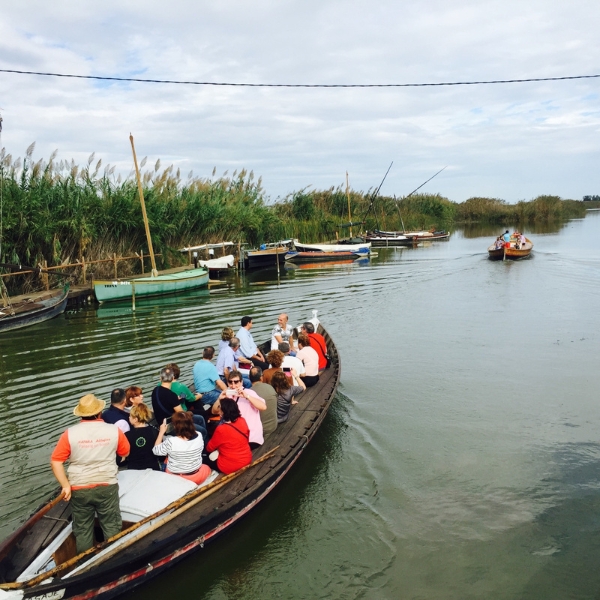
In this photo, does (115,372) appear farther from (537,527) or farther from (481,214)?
(481,214)

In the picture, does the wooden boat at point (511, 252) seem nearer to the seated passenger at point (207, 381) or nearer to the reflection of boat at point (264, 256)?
the reflection of boat at point (264, 256)

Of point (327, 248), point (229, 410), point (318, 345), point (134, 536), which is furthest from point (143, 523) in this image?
point (327, 248)

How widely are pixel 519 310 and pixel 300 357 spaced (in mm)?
13089

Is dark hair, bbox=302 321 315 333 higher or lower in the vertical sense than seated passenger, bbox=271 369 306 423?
higher

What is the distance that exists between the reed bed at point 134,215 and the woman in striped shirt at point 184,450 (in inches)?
Answer: 725

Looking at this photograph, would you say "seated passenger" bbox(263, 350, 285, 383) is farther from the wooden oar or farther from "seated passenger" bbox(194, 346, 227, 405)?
the wooden oar

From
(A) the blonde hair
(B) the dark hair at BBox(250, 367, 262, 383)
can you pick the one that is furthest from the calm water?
(A) the blonde hair

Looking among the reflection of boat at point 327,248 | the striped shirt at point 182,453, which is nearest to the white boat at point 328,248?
the reflection of boat at point 327,248

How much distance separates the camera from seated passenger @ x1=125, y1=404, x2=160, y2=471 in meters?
6.69

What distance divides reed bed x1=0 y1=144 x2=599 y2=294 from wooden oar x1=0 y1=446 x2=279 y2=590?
18644 millimetres

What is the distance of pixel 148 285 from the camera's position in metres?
25.2

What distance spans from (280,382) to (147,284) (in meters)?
17.8

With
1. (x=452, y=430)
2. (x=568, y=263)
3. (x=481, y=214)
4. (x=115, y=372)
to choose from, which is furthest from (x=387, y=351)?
(x=481, y=214)

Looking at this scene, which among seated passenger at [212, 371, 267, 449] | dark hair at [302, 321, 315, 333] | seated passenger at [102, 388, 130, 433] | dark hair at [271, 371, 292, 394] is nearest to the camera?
seated passenger at [102, 388, 130, 433]
